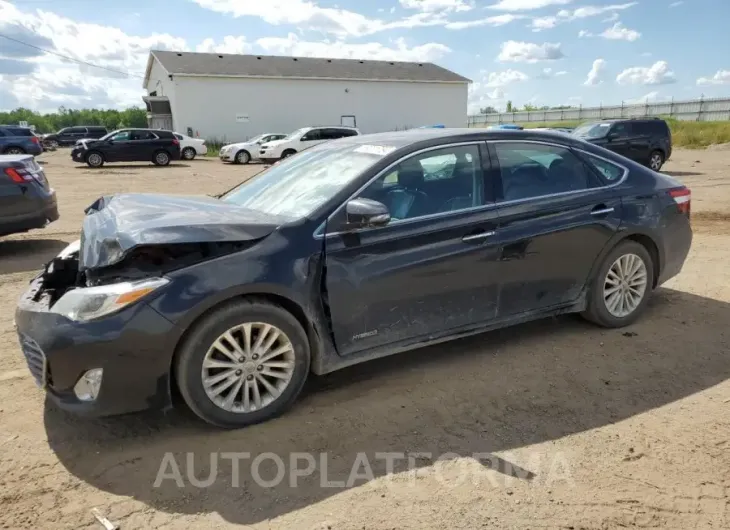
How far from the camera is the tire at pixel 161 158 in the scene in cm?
2553

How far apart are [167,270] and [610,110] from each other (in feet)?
192

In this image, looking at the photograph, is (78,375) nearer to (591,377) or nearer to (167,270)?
(167,270)

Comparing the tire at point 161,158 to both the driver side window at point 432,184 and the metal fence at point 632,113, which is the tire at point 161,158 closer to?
the driver side window at point 432,184

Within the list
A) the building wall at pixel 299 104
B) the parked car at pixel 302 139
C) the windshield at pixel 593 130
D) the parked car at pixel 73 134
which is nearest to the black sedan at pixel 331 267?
the windshield at pixel 593 130

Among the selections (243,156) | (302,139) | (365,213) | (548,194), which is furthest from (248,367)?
(243,156)

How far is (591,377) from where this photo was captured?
3.96 meters

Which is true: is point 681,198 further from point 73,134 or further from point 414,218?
point 73,134

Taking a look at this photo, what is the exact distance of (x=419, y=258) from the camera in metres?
3.70

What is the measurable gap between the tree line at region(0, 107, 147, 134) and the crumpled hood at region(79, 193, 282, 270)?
78.2m

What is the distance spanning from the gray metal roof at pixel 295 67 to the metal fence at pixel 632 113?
14.0 m

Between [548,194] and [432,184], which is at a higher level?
[432,184]

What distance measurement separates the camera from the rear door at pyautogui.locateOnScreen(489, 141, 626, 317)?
4.10 m

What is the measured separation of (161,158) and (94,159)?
2.68 m

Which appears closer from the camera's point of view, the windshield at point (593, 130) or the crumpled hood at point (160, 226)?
the crumpled hood at point (160, 226)
